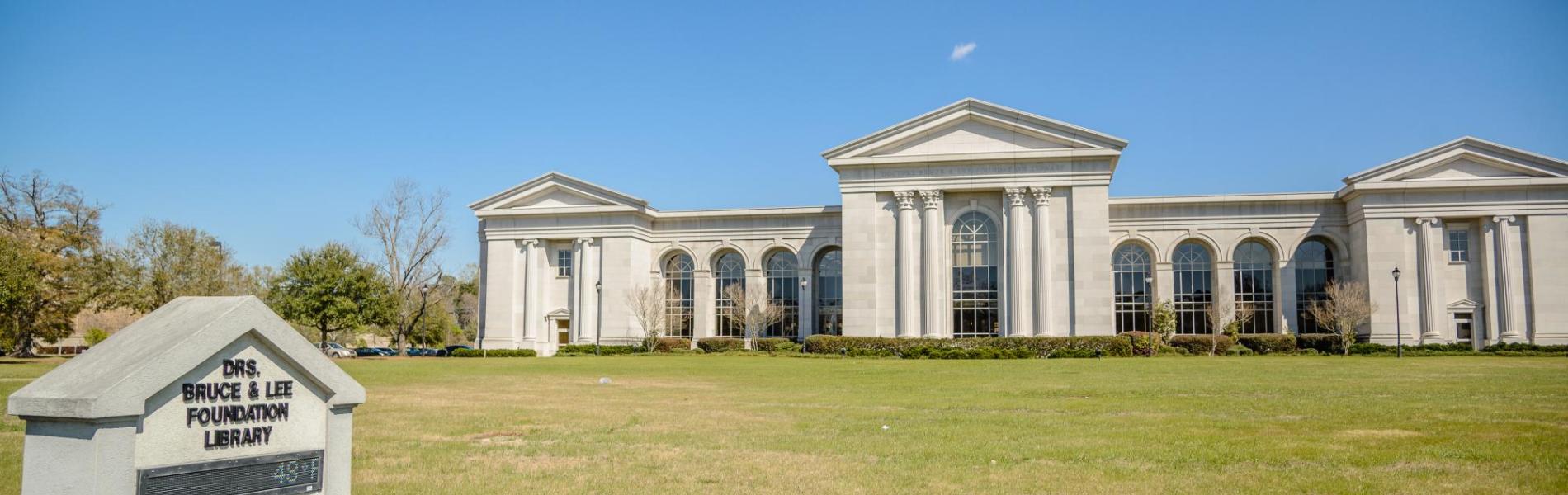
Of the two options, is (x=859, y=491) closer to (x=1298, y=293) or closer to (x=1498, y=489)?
(x=1498, y=489)

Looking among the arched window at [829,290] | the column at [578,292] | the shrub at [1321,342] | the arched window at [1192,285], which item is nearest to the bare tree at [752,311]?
the arched window at [829,290]

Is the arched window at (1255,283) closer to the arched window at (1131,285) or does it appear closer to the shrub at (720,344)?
the arched window at (1131,285)

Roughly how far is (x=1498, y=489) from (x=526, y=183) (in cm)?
5374

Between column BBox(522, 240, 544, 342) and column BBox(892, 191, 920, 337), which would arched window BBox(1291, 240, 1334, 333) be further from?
column BBox(522, 240, 544, 342)

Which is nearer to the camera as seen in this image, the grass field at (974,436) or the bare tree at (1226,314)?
the grass field at (974,436)

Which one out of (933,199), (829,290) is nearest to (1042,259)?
(933,199)

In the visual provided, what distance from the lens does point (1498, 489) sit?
10227 millimetres

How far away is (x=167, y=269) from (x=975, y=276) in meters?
45.9

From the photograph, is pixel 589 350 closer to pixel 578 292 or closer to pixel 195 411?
pixel 578 292

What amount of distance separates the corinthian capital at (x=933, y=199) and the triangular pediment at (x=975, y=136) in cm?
189

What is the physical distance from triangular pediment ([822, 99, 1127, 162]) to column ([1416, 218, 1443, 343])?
15082 mm

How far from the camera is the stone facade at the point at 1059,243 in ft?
164

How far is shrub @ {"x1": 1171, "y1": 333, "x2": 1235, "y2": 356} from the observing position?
48.9m

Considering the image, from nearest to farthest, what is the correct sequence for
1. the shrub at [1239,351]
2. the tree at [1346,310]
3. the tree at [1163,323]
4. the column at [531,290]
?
the shrub at [1239,351]
the tree at [1346,310]
the tree at [1163,323]
the column at [531,290]
